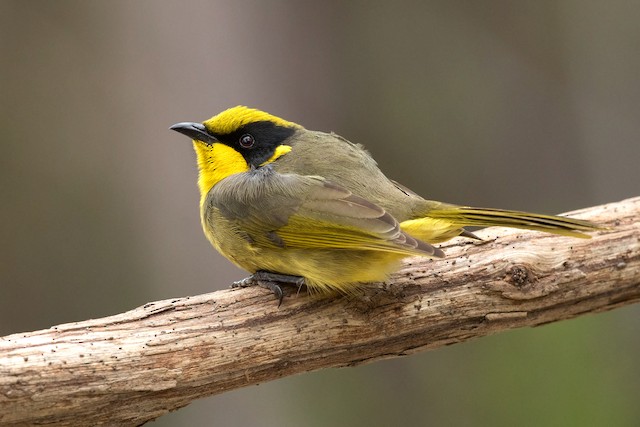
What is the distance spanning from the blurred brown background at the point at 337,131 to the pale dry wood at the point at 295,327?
8.34 feet

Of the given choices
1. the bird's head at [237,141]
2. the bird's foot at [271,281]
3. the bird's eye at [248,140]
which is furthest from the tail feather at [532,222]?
the bird's eye at [248,140]

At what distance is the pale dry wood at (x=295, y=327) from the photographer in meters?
3.53

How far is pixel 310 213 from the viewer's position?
4.06m

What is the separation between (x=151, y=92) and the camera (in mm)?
7504

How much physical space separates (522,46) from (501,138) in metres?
1.05

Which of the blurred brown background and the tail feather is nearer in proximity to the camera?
the tail feather

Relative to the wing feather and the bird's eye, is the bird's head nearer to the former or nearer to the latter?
Result: the bird's eye

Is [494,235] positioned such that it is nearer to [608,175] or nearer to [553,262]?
[553,262]

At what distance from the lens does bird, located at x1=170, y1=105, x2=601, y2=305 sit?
387cm

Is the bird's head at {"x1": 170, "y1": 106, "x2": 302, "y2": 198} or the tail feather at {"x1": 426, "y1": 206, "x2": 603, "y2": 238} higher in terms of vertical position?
the bird's head at {"x1": 170, "y1": 106, "x2": 302, "y2": 198}

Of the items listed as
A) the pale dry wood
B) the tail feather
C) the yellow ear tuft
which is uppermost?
the yellow ear tuft

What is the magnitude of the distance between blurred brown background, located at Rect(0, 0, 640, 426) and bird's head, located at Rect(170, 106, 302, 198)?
6.58ft

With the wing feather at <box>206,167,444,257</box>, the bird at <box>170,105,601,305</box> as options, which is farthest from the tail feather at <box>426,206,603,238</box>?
the wing feather at <box>206,167,444,257</box>

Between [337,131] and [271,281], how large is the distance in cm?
426
